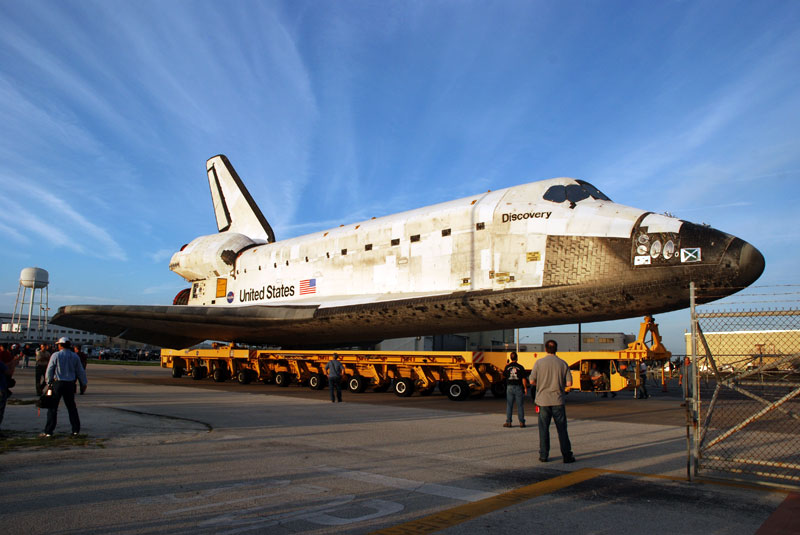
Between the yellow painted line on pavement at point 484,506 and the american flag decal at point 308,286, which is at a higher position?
the american flag decal at point 308,286

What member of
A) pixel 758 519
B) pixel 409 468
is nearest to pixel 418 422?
pixel 409 468

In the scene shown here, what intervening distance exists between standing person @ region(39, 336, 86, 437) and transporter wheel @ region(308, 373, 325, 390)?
825 cm

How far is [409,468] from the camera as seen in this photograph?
5004 millimetres

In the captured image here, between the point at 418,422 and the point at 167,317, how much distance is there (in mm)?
9181

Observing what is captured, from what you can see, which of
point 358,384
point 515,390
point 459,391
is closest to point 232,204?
point 358,384

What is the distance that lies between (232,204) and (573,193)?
14.5 meters

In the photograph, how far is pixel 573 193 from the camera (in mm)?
10203

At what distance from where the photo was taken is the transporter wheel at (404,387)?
42.9 ft

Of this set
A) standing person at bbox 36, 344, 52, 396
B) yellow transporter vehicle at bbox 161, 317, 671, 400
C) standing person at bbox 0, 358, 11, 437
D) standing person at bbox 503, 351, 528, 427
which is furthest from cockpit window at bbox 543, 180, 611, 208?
standing person at bbox 36, 344, 52, 396

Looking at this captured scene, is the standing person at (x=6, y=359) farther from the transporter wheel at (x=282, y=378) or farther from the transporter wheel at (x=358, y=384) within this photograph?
the transporter wheel at (x=282, y=378)

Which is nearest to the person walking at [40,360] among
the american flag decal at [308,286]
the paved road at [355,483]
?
the paved road at [355,483]

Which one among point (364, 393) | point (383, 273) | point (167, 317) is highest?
point (383, 273)

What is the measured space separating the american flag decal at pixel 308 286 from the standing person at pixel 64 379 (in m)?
7.70

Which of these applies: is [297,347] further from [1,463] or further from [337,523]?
[337,523]
